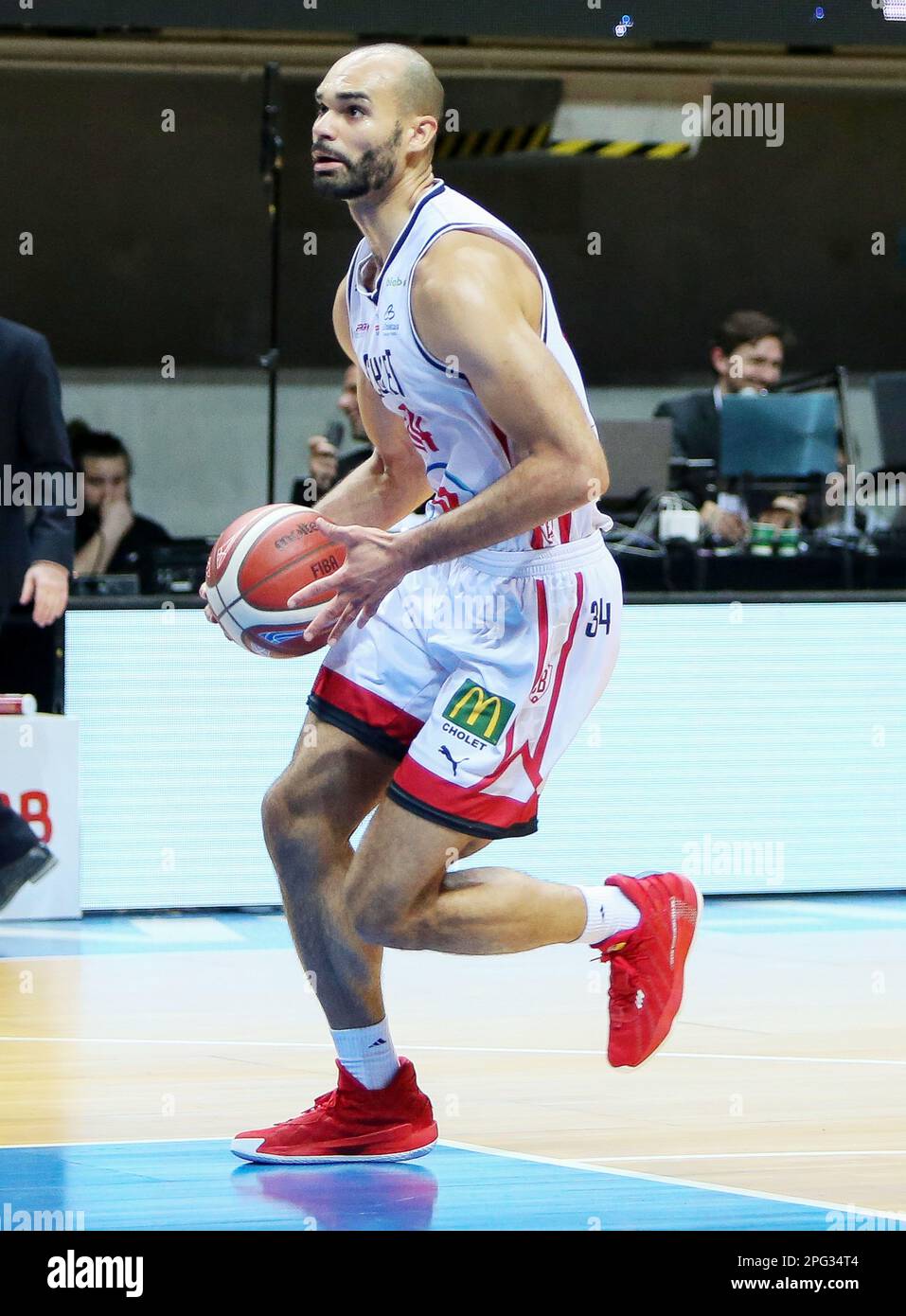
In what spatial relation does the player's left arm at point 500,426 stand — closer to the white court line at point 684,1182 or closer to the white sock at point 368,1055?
the white sock at point 368,1055

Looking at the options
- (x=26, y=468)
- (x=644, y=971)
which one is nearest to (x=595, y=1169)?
(x=644, y=971)

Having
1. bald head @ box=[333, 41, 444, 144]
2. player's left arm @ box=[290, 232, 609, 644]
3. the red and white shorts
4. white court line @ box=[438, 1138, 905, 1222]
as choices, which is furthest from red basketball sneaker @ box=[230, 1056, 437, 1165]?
bald head @ box=[333, 41, 444, 144]

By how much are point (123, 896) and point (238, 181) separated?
20.9 feet

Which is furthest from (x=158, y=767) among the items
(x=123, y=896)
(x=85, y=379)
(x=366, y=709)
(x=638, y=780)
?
(x=85, y=379)

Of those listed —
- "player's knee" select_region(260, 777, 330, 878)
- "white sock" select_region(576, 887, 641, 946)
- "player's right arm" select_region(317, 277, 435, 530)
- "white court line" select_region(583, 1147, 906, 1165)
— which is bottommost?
"white court line" select_region(583, 1147, 906, 1165)

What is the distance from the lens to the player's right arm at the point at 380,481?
3.80 meters

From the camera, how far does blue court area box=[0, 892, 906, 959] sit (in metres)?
6.39

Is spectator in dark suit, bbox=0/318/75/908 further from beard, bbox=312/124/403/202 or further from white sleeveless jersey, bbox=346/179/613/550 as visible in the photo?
beard, bbox=312/124/403/202

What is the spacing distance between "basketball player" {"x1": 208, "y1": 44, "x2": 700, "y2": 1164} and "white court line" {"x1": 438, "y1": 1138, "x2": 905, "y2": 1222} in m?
0.12

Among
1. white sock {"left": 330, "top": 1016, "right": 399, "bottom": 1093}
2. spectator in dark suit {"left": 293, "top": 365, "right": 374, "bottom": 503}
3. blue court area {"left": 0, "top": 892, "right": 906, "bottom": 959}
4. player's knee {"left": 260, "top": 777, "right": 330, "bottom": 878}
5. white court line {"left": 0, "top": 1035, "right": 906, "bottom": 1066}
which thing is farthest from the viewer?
spectator in dark suit {"left": 293, "top": 365, "right": 374, "bottom": 503}

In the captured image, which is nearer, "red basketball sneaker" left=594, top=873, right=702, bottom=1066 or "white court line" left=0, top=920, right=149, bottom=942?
"red basketball sneaker" left=594, top=873, right=702, bottom=1066

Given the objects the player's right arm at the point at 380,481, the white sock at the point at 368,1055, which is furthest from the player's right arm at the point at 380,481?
the white sock at the point at 368,1055

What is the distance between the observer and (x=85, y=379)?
39.2 ft

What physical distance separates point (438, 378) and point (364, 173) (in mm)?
382
